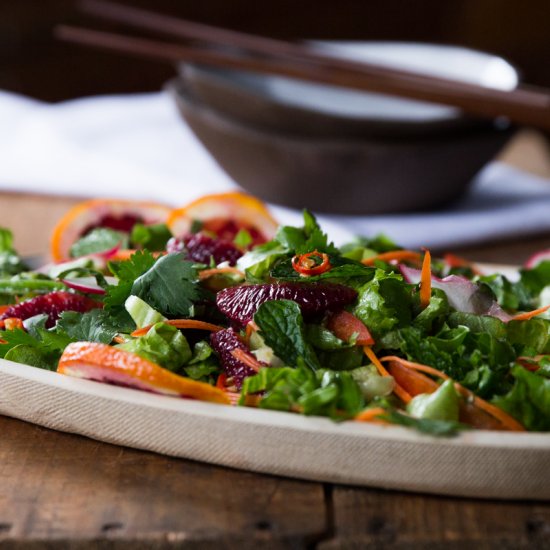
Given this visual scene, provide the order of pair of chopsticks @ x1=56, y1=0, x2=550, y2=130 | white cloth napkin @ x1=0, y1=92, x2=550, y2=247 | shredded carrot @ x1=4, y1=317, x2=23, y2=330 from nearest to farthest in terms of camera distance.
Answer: shredded carrot @ x1=4, y1=317, x2=23, y2=330 → pair of chopsticks @ x1=56, y1=0, x2=550, y2=130 → white cloth napkin @ x1=0, y1=92, x2=550, y2=247

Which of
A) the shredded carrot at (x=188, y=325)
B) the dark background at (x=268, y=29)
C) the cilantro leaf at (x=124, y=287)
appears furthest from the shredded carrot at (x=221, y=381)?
the dark background at (x=268, y=29)

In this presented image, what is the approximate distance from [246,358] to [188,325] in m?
0.16

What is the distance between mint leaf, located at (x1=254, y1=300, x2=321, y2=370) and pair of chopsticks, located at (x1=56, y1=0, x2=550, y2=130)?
159 centimetres

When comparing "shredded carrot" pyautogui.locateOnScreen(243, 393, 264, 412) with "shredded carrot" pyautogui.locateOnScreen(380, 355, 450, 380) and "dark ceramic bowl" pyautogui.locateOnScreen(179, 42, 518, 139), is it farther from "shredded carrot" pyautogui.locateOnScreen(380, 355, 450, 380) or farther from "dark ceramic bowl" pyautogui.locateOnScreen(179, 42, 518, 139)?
"dark ceramic bowl" pyautogui.locateOnScreen(179, 42, 518, 139)

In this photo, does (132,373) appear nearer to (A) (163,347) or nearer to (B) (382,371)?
(A) (163,347)

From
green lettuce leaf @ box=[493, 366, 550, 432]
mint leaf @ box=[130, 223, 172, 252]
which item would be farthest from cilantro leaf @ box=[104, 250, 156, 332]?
green lettuce leaf @ box=[493, 366, 550, 432]

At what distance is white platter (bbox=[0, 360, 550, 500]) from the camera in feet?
4.70

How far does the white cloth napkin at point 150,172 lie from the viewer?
130 inches

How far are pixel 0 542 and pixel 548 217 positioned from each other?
2511 millimetres

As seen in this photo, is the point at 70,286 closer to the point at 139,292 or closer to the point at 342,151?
the point at 139,292

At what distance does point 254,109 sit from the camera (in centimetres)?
322

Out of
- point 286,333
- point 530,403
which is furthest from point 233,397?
point 530,403

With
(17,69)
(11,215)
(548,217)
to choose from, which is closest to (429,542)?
(548,217)

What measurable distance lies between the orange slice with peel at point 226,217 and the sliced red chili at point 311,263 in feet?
1.99
